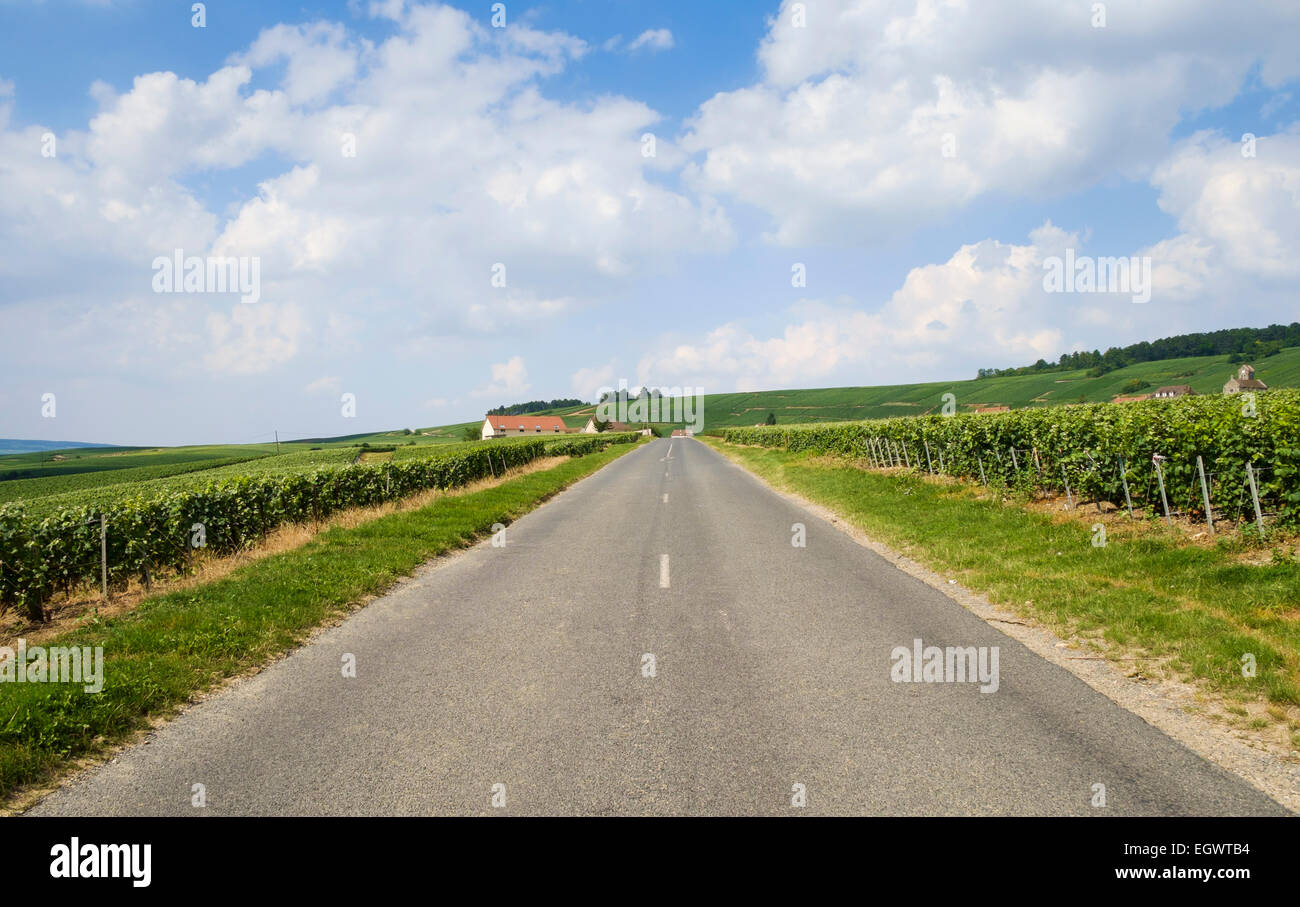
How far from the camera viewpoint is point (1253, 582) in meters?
7.73

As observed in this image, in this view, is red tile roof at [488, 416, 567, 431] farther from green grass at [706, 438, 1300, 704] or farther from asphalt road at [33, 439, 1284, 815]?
asphalt road at [33, 439, 1284, 815]

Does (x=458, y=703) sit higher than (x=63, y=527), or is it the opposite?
(x=63, y=527)

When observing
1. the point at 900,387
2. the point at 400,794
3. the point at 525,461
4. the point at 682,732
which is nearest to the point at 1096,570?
the point at 682,732

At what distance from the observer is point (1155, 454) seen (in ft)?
38.6

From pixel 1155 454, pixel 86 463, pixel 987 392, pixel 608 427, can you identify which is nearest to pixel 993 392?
pixel 987 392

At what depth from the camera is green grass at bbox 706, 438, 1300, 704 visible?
596cm

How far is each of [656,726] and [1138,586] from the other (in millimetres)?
6947

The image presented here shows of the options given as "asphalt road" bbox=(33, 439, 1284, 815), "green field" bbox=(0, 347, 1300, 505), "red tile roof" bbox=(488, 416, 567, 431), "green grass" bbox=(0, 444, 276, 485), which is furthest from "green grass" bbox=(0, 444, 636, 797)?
"red tile roof" bbox=(488, 416, 567, 431)

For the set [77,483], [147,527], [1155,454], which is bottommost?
[77,483]

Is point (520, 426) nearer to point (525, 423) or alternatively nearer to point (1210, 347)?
point (525, 423)

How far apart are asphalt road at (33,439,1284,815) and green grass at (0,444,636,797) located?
0.38m

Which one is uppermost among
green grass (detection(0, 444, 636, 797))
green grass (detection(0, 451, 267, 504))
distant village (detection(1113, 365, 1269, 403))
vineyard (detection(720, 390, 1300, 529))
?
distant village (detection(1113, 365, 1269, 403))
